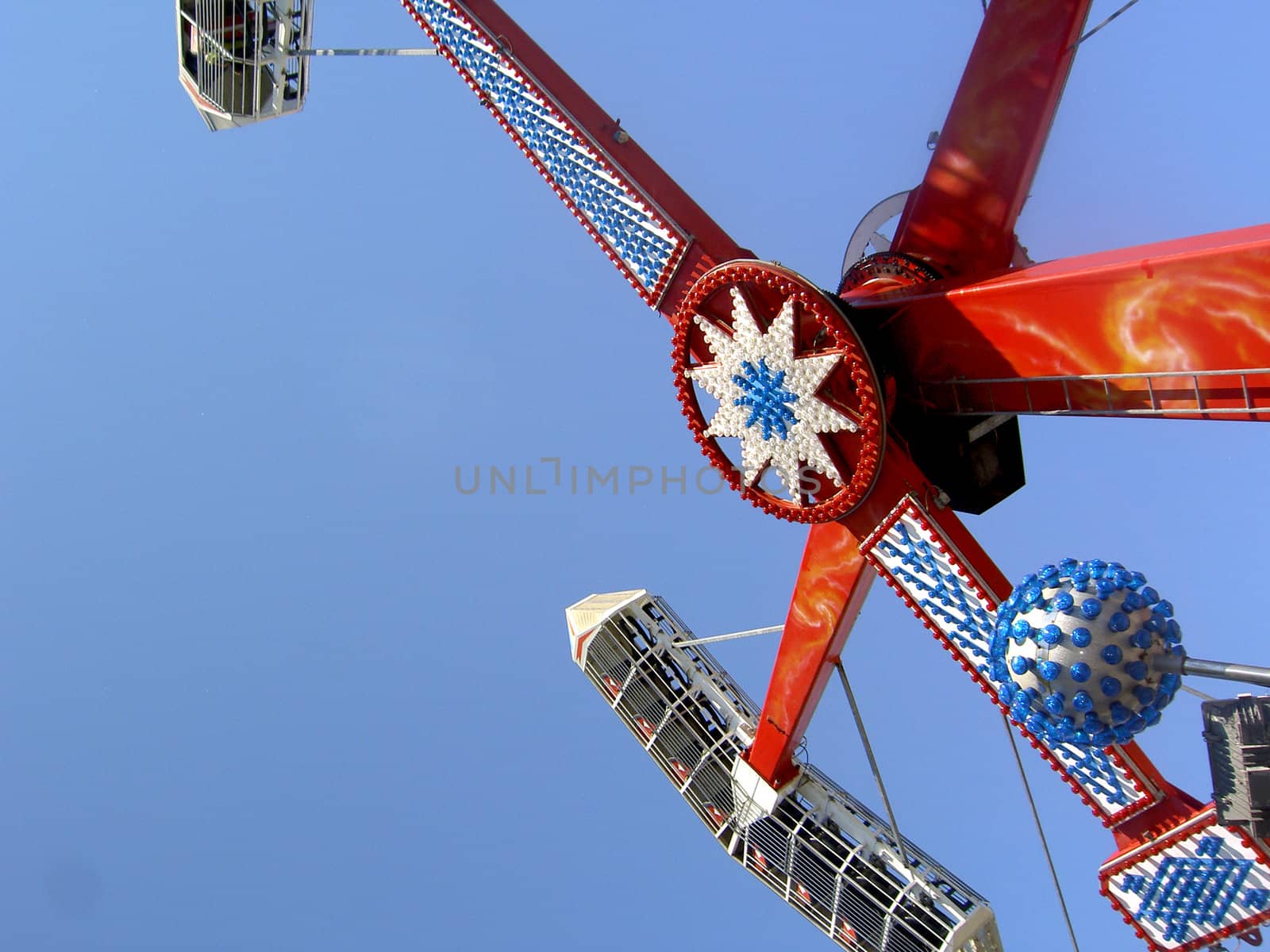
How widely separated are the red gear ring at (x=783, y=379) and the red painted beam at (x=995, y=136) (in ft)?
10.5

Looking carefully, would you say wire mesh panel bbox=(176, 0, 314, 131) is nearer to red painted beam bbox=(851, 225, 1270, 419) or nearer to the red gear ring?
the red gear ring

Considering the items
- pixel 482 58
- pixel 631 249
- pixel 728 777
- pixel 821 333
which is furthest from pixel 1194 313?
pixel 728 777

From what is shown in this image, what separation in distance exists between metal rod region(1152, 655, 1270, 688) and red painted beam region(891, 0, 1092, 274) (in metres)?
7.42

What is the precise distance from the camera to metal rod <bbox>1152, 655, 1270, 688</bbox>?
6453 mm

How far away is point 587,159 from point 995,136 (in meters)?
5.03

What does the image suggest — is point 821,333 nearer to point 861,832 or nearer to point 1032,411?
point 1032,411

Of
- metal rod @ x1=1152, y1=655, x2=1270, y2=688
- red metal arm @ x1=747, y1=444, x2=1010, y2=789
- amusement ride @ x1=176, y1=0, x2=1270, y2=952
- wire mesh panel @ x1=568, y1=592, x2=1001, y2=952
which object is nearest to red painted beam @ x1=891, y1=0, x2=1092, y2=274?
amusement ride @ x1=176, y1=0, x2=1270, y2=952

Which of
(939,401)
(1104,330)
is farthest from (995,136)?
(1104,330)

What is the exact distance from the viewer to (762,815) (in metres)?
18.2

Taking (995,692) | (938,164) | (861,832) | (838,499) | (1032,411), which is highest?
(938,164)

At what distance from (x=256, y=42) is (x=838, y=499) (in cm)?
1171

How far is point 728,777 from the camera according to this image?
1883cm

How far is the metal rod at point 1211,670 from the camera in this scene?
21.2 ft

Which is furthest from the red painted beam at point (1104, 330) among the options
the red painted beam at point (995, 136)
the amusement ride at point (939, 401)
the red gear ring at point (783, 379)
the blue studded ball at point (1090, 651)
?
the red painted beam at point (995, 136)
